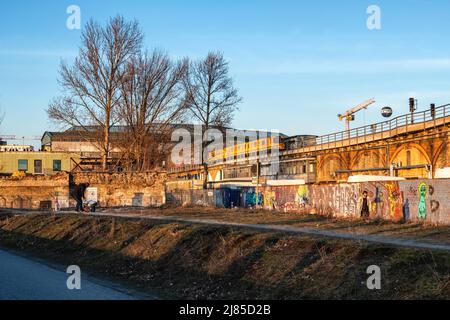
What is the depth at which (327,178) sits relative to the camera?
6612 cm

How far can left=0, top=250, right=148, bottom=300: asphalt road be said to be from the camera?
16500 mm

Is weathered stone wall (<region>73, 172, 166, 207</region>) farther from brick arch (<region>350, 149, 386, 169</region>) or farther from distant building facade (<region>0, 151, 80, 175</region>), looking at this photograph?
distant building facade (<region>0, 151, 80, 175</region>)

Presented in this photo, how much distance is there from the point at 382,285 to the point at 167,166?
255 ft

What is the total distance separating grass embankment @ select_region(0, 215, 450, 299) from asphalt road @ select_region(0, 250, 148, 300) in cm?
123

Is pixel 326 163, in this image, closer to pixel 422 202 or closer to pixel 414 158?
pixel 414 158

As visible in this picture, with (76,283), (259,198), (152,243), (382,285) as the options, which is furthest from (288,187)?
(382,285)

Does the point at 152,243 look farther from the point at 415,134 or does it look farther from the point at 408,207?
the point at 415,134

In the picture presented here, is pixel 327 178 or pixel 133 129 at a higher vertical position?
pixel 133 129

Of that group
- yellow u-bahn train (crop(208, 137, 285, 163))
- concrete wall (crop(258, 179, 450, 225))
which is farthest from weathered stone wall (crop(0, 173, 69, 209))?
concrete wall (crop(258, 179, 450, 225))

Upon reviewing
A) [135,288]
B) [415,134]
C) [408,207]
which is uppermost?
[415,134]

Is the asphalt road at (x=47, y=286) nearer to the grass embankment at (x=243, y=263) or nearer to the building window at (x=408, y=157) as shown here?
the grass embankment at (x=243, y=263)

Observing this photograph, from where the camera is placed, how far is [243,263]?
64.4 feet

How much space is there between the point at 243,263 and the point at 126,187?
58.6 meters

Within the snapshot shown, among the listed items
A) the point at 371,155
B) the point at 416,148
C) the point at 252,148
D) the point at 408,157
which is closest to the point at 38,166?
the point at 252,148
